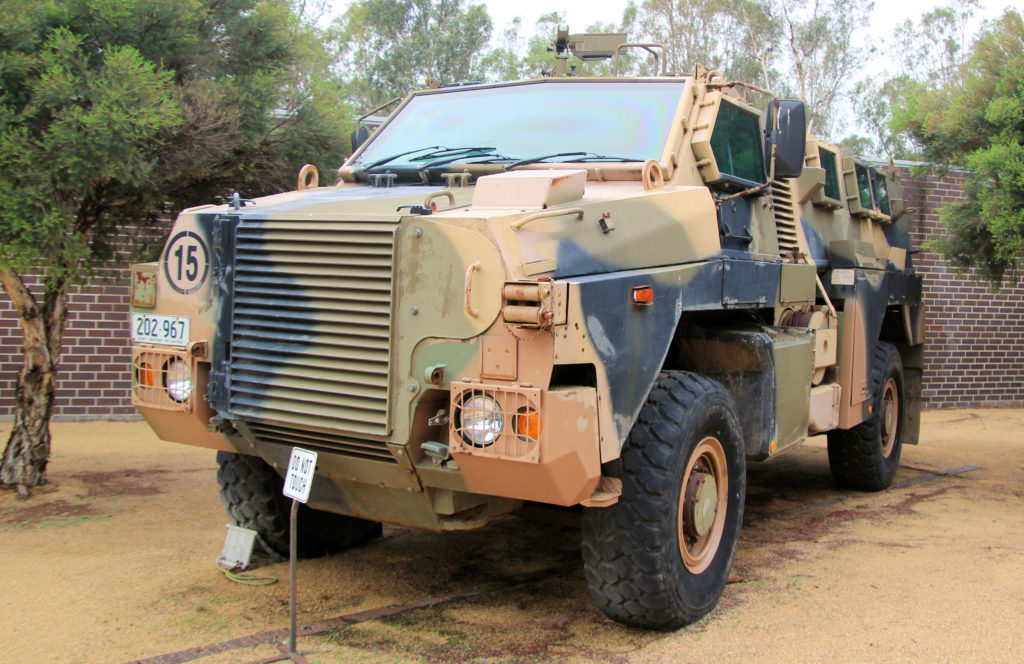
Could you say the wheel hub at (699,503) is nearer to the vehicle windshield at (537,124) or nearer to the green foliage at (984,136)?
the vehicle windshield at (537,124)

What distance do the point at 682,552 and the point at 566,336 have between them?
1.33 m

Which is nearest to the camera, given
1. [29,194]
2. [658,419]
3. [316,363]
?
[316,363]

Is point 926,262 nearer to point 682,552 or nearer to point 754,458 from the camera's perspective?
point 754,458

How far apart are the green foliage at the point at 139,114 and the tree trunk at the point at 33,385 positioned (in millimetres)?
366

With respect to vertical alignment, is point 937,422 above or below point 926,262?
below

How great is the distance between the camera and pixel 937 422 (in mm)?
11836

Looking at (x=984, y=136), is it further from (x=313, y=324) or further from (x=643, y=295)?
(x=313, y=324)

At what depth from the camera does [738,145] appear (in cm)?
543

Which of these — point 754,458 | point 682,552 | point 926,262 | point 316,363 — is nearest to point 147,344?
point 316,363

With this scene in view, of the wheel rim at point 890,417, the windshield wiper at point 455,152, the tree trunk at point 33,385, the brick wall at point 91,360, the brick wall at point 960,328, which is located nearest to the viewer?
the windshield wiper at point 455,152

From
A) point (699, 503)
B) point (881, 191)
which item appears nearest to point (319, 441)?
point (699, 503)

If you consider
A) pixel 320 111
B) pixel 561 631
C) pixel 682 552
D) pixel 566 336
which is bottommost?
pixel 561 631

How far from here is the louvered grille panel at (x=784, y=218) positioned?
6.03 metres

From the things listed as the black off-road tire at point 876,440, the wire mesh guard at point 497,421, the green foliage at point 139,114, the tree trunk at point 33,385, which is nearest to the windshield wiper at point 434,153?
the green foliage at point 139,114
